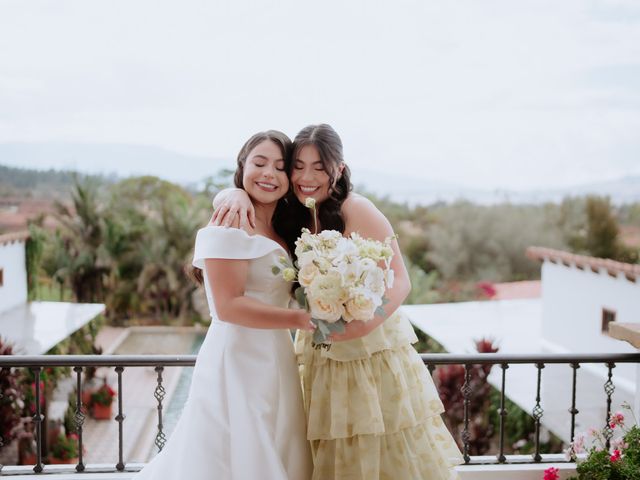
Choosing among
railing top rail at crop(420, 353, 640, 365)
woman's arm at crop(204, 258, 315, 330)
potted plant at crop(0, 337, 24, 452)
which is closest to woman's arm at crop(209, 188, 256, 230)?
woman's arm at crop(204, 258, 315, 330)

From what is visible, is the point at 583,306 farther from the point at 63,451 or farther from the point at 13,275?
the point at 13,275

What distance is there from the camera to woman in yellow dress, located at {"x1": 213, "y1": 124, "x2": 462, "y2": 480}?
197cm

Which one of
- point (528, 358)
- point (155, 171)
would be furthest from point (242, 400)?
point (155, 171)

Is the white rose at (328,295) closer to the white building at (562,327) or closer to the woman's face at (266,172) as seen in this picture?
the woman's face at (266,172)

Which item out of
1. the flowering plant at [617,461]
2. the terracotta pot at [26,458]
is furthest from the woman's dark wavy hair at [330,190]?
the terracotta pot at [26,458]

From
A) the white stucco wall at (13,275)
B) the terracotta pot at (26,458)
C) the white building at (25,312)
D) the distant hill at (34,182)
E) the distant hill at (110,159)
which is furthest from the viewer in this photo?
the distant hill at (110,159)

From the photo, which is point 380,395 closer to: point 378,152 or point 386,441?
point 386,441

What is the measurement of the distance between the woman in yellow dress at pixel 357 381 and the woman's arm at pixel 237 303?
0.16 meters

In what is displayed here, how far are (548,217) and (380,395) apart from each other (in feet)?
71.0

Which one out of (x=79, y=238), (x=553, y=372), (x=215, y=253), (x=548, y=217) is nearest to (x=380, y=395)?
(x=215, y=253)

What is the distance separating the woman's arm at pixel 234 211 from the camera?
1889 millimetres

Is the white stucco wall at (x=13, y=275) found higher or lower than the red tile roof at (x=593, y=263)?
lower

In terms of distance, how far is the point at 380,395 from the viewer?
79.7 inches

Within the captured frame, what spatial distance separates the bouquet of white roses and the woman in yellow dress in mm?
219
